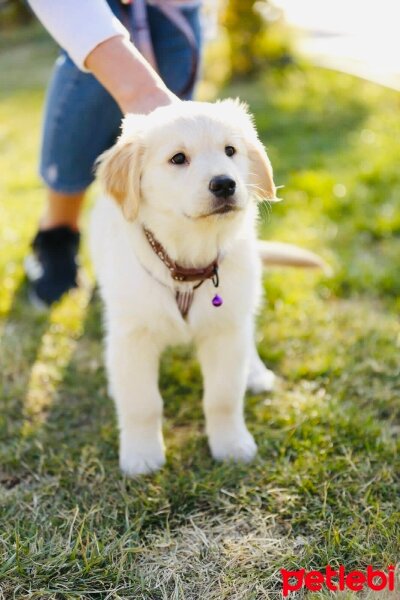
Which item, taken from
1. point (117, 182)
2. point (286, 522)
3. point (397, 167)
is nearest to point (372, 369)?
point (286, 522)

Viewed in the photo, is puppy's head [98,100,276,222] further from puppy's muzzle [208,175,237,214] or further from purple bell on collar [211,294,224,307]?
purple bell on collar [211,294,224,307]

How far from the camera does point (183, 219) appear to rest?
1913 mm

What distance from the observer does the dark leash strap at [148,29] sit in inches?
97.0

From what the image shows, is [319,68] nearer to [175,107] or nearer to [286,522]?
[175,107]

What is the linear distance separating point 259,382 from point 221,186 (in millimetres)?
893

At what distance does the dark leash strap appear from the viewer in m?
2.46

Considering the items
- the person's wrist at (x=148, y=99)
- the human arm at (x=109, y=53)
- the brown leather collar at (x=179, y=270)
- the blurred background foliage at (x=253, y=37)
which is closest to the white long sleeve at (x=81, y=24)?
the human arm at (x=109, y=53)

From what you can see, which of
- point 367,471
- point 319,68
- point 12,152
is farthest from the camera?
point 319,68

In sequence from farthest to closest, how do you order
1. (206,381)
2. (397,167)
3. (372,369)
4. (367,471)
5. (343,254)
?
(397,167), (343,254), (372,369), (206,381), (367,471)

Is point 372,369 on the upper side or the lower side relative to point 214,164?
lower

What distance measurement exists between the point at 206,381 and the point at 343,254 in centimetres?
148

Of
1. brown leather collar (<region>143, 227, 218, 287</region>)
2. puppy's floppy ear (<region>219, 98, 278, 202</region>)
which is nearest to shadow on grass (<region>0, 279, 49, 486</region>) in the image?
brown leather collar (<region>143, 227, 218, 287</region>)

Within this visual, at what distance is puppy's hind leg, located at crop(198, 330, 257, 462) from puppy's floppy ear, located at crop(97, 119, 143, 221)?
471mm

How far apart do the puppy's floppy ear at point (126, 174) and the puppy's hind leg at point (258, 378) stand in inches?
30.7
